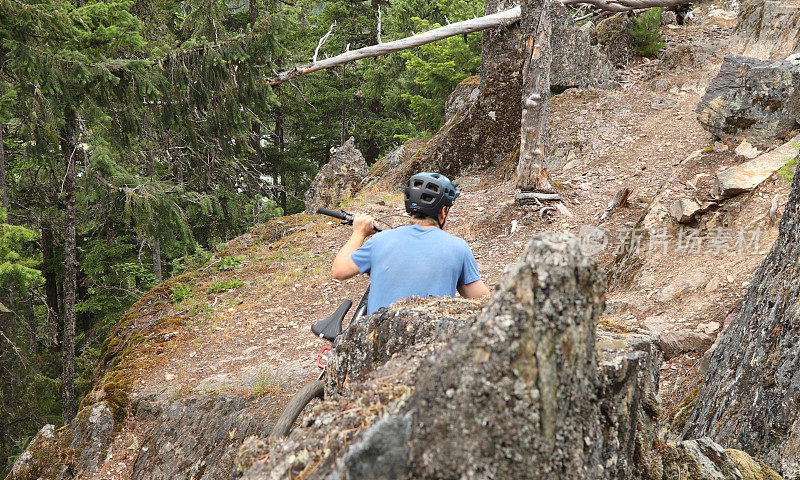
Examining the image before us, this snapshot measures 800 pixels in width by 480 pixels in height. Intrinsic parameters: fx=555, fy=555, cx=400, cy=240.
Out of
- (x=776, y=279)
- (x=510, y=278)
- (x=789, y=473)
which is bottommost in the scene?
(x=789, y=473)

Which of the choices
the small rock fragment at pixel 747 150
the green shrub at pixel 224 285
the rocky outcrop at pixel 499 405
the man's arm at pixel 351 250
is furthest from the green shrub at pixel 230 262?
the rocky outcrop at pixel 499 405

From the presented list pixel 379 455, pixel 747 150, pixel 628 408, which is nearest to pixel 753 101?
pixel 747 150

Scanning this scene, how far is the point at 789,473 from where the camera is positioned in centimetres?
311

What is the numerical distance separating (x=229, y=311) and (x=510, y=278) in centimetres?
858

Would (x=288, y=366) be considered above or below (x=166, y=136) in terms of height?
below

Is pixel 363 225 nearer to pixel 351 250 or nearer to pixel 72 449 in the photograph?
pixel 351 250

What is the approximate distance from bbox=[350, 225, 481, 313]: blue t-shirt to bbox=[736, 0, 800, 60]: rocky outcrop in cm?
1209

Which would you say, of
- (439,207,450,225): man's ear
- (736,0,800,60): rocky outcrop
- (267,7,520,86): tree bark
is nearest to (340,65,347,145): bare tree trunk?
(267,7,520,86): tree bark

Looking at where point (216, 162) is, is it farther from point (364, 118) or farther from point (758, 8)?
point (758, 8)

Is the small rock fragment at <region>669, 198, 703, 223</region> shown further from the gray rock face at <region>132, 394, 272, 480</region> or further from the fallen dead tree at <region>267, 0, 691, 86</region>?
the fallen dead tree at <region>267, 0, 691, 86</region>

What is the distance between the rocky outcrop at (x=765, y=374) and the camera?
3.32 m

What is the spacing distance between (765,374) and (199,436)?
5042 millimetres

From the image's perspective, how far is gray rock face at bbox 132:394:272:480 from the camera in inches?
207

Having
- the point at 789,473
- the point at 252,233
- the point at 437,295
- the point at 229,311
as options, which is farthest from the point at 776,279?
the point at 252,233
